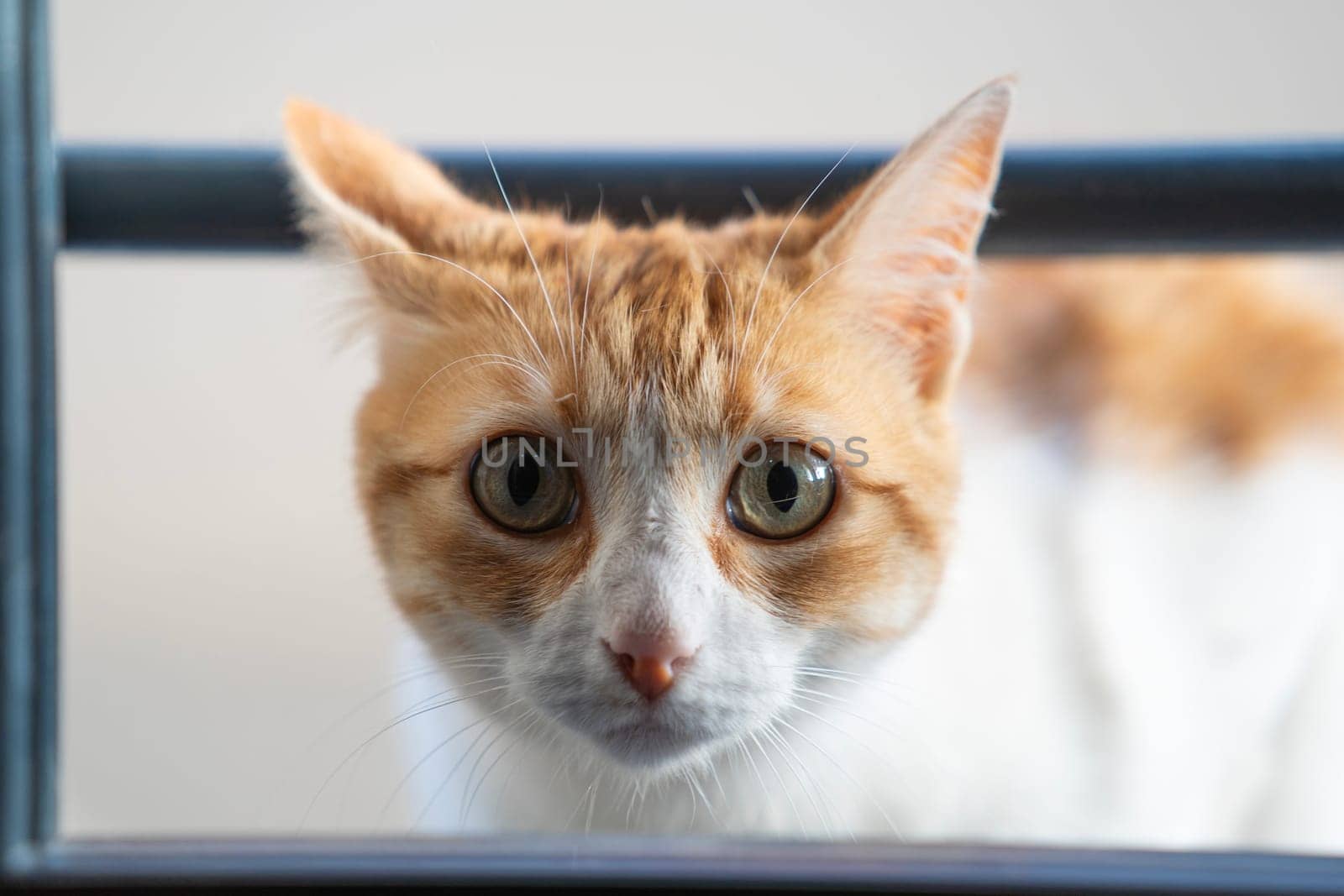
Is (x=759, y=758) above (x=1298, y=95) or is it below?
below

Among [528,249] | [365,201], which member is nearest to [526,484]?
[528,249]

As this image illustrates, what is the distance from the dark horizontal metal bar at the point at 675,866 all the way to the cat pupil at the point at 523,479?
1.08 ft

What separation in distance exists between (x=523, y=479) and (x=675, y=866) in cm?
37

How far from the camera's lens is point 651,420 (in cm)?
85

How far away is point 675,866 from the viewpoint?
0.86 metres

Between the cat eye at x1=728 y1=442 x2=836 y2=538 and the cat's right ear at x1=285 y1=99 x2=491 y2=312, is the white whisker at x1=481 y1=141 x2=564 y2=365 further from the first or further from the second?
the cat eye at x1=728 y1=442 x2=836 y2=538

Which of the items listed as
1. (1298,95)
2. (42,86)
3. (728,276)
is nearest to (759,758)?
(728,276)

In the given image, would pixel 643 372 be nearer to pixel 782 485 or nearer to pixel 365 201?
pixel 782 485

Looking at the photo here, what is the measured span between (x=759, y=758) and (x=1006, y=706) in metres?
0.35

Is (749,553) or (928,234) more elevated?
(928,234)

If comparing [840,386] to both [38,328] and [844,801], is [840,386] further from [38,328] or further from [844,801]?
[38,328]

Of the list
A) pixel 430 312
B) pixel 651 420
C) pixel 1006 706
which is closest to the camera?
pixel 651 420

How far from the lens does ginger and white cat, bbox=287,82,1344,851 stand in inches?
32.8

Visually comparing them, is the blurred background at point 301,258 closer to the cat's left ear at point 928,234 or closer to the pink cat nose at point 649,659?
the cat's left ear at point 928,234
